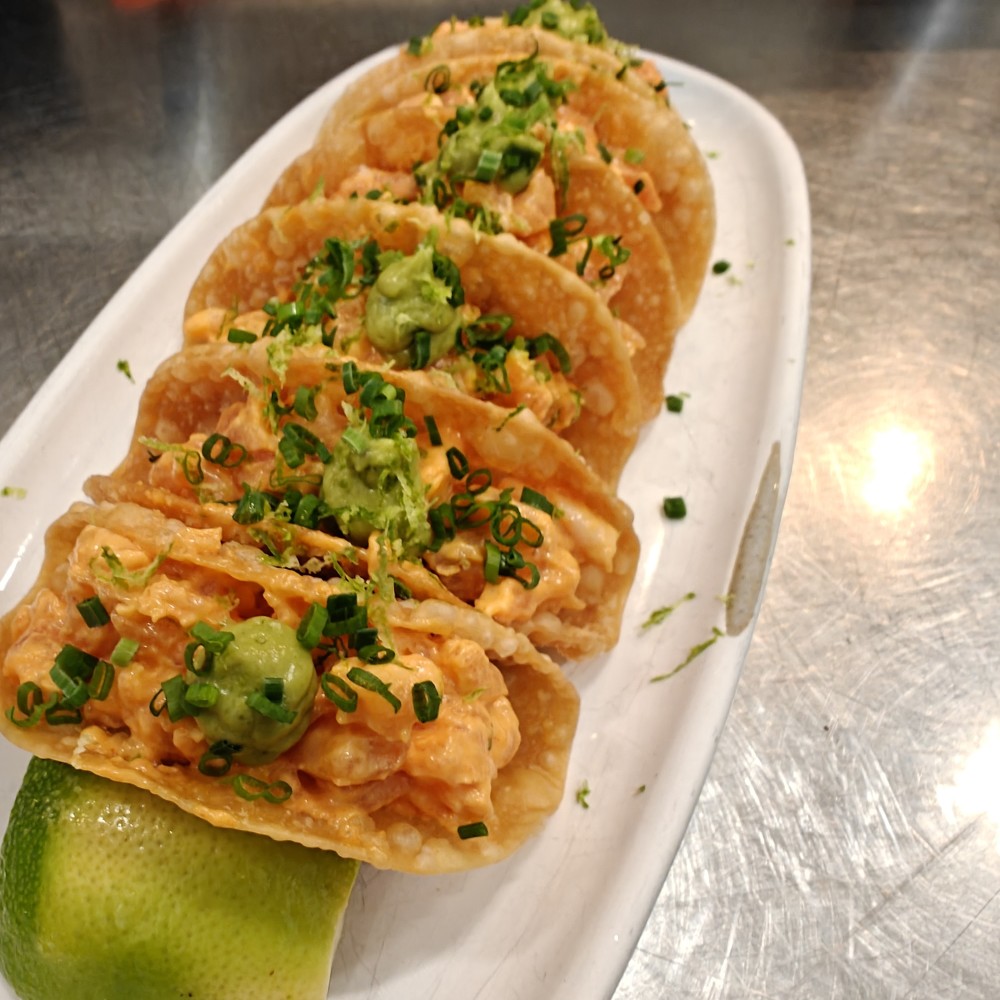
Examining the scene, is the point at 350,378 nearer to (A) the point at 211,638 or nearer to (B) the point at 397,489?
(B) the point at 397,489

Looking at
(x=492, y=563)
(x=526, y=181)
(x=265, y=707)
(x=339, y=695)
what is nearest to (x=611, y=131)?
(x=526, y=181)

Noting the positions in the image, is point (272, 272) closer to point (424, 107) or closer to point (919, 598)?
point (424, 107)

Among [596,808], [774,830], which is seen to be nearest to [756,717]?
[774,830]

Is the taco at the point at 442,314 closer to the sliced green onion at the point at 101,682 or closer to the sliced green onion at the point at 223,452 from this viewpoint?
the sliced green onion at the point at 223,452

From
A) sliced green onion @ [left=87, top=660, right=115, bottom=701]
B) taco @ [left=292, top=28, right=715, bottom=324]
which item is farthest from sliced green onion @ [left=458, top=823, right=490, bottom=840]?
taco @ [left=292, top=28, right=715, bottom=324]

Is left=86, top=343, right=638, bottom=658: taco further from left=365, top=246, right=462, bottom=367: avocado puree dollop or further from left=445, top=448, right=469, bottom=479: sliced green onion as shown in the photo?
left=365, top=246, right=462, bottom=367: avocado puree dollop

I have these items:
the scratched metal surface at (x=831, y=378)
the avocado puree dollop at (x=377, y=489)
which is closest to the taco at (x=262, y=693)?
the avocado puree dollop at (x=377, y=489)
